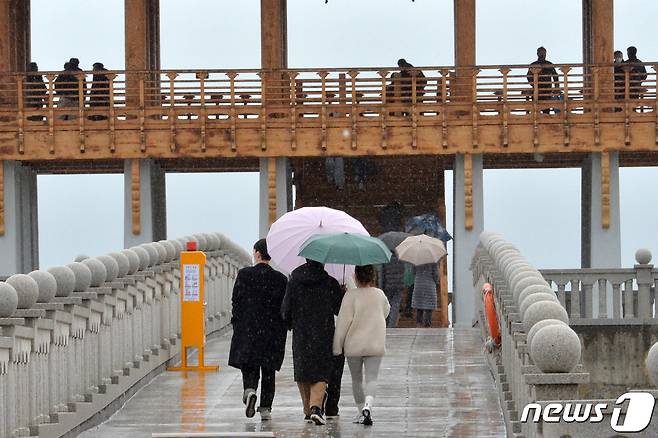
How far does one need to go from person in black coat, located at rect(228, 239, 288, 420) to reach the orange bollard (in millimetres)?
3916

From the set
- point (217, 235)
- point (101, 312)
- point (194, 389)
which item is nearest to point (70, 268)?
point (101, 312)

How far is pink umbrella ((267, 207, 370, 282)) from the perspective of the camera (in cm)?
1401

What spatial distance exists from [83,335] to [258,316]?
56.2 inches

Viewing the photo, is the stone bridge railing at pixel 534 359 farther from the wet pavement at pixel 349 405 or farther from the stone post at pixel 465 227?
the stone post at pixel 465 227

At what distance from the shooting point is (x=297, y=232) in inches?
556

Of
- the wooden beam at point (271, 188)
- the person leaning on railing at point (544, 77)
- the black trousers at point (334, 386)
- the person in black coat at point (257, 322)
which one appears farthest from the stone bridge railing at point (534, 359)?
the wooden beam at point (271, 188)

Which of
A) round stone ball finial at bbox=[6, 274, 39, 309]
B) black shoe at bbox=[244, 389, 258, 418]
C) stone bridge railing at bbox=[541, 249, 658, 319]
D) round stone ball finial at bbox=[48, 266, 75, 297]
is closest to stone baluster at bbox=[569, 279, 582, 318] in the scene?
stone bridge railing at bbox=[541, 249, 658, 319]

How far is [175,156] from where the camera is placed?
31938mm

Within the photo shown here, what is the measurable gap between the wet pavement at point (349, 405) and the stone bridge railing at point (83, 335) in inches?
11.6

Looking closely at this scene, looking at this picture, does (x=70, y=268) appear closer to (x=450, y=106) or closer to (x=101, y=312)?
(x=101, y=312)

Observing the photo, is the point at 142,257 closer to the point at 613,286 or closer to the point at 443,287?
the point at 613,286

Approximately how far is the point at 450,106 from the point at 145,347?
53.7 ft

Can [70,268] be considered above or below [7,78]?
below

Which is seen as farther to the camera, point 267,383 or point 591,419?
point 267,383
